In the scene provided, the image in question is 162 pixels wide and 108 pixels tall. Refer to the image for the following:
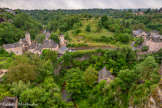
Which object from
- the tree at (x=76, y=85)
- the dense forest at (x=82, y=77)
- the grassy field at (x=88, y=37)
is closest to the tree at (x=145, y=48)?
the dense forest at (x=82, y=77)

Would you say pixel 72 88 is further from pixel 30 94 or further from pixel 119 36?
pixel 119 36

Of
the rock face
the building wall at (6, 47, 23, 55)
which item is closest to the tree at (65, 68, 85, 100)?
the rock face

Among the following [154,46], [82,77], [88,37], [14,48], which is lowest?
[82,77]

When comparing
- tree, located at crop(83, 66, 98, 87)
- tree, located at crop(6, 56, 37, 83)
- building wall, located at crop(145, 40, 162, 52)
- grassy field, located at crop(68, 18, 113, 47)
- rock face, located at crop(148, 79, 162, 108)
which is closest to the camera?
rock face, located at crop(148, 79, 162, 108)

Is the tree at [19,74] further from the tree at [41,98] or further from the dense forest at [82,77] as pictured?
the tree at [41,98]

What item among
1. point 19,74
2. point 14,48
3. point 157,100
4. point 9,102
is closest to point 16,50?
point 14,48

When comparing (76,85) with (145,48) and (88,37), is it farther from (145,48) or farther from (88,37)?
(145,48)

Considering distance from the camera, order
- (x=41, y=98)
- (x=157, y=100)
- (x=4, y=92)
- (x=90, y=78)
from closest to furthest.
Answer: (x=157, y=100) < (x=41, y=98) < (x=4, y=92) < (x=90, y=78)

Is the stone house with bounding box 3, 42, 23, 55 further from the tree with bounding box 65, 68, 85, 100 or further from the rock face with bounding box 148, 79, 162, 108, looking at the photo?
the rock face with bounding box 148, 79, 162, 108
